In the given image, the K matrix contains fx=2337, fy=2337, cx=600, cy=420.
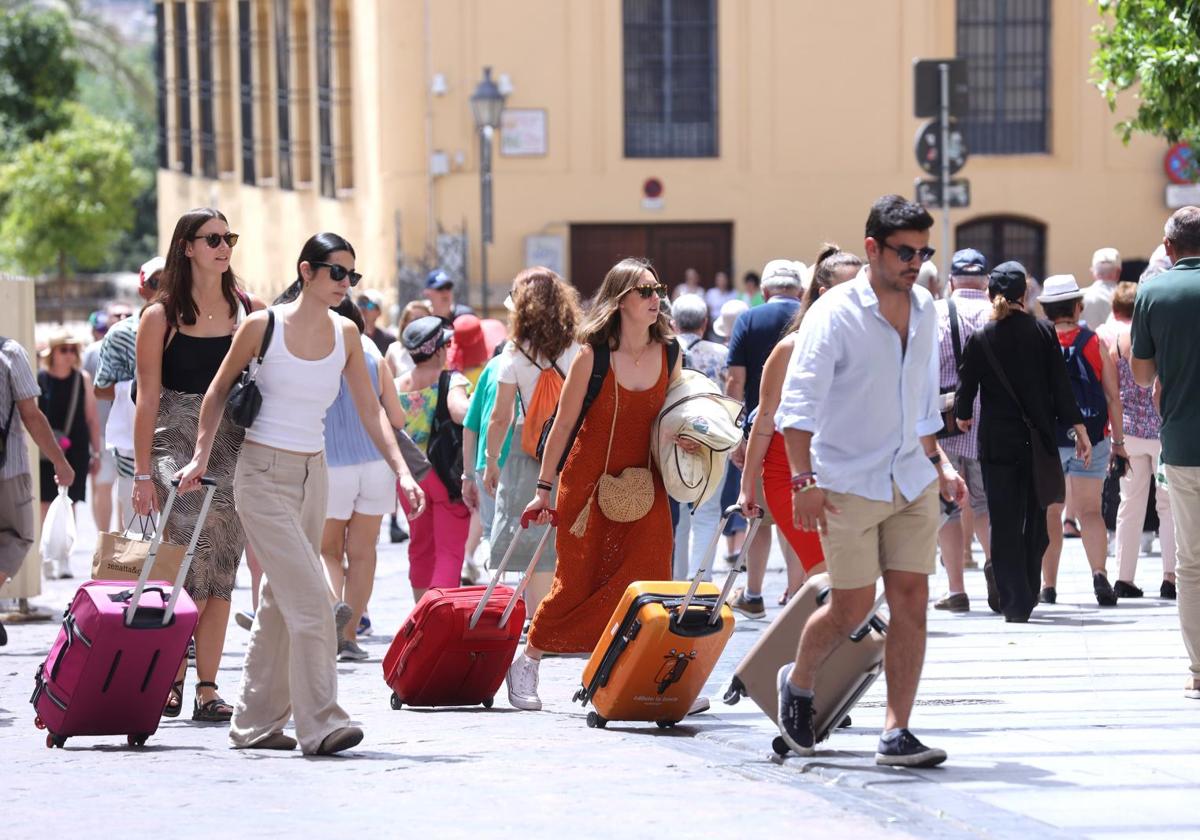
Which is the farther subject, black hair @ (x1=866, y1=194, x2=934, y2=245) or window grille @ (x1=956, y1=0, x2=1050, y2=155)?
window grille @ (x1=956, y1=0, x2=1050, y2=155)

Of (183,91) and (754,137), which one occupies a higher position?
(183,91)

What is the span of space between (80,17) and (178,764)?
73353 millimetres

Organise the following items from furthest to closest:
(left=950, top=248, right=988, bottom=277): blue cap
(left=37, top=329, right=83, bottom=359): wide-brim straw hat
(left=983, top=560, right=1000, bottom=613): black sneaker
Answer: (left=37, top=329, right=83, bottom=359): wide-brim straw hat, (left=950, top=248, right=988, bottom=277): blue cap, (left=983, top=560, right=1000, bottom=613): black sneaker

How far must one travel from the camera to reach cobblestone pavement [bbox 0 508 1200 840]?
21.7ft

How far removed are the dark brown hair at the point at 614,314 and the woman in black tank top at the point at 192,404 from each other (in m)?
1.42

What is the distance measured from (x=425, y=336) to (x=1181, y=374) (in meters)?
4.66

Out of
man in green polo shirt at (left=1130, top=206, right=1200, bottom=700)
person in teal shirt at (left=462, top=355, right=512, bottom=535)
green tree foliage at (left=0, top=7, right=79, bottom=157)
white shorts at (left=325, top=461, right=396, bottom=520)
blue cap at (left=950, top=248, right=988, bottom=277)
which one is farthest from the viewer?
green tree foliage at (left=0, top=7, right=79, bottom=157)

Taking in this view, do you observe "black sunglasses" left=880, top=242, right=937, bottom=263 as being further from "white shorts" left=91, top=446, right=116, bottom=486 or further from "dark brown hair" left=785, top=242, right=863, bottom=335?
"white shorts" left=91, top=446, right=116, bottom=486

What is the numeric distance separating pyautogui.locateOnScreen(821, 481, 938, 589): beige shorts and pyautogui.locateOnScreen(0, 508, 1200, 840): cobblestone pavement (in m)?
0.63

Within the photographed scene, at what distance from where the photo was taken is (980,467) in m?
12.9

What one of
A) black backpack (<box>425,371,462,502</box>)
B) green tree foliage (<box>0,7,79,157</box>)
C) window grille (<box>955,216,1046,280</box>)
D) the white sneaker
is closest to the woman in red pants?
the white sneaker

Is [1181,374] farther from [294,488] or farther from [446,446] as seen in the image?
[446,446]

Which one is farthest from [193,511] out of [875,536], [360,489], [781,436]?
[875,536]

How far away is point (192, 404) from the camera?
917 cm
